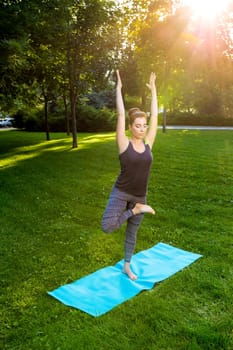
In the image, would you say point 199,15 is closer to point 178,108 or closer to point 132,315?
point 132,315

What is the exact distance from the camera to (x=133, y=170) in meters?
4.44

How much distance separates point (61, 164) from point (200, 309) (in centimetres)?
1027

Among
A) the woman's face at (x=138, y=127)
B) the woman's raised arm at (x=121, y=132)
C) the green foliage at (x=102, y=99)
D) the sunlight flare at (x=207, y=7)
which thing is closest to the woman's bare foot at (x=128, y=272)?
the woman's raised arm at (x=121, y=132)

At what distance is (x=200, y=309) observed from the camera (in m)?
4.25

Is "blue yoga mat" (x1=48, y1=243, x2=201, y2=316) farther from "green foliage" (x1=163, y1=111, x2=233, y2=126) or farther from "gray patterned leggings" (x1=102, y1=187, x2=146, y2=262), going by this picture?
"green foliage" (x1=163, y1=111, x2=233, y2=126)

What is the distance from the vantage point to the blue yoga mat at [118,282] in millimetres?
4465

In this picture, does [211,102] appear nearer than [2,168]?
A: No

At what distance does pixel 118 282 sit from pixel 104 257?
84 cm

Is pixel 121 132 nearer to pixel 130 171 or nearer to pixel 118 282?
pixel 130 171

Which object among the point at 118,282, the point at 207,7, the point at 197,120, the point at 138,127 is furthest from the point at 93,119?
the point at 138,127

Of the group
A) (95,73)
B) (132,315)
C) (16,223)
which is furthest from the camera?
(95,73)

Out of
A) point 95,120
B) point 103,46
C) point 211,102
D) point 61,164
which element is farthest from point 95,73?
point 211,102

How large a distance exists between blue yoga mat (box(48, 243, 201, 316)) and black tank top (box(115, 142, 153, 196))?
123 centimetres

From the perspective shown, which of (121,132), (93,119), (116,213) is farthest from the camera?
(93,119)
